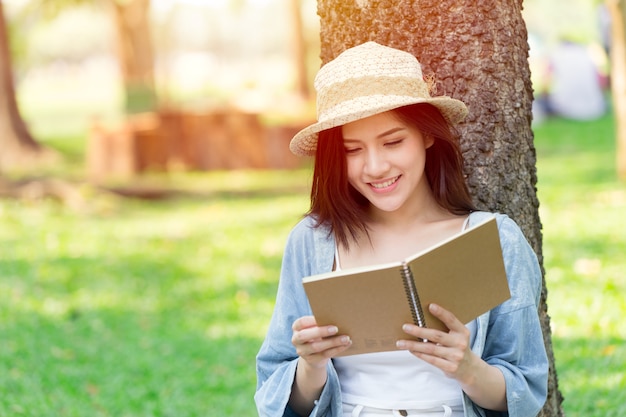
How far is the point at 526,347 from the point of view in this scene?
8.70 ft

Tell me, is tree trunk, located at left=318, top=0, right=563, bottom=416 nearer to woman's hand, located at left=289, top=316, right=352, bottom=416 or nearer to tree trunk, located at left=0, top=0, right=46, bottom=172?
woman's hand, located at left=289, top=316, right=352, bottom=416

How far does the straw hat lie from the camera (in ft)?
8.55

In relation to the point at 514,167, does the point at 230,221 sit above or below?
below

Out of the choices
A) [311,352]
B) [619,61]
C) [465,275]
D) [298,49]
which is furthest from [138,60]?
[465,275]

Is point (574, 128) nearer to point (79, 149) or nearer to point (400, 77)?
point (79, 149)

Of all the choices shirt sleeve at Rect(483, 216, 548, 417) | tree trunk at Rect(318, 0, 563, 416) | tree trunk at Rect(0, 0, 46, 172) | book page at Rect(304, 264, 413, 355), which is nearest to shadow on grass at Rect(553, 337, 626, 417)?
tree trunk at Rect(318, 0, 563, 416)

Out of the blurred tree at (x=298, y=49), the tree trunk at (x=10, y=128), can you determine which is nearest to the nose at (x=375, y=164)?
the tree trunk at (x=10, y=128)

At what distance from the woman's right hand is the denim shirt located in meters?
0.26

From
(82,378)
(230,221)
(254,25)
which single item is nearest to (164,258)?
(230,221)

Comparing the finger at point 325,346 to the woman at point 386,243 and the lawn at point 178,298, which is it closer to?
the woman at point 386,243

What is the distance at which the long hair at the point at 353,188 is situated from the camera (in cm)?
277

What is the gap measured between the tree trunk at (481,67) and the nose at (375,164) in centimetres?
63

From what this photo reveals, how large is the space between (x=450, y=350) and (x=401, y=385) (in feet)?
1.17

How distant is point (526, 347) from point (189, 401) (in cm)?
281
